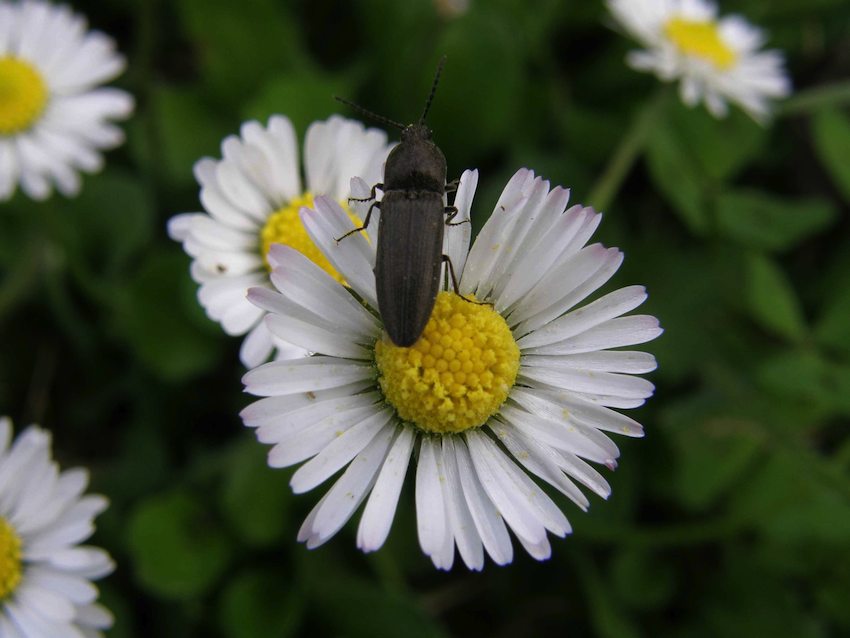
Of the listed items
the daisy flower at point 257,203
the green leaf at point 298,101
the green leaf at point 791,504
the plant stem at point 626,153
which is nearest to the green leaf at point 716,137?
the plant stem at point 626,153

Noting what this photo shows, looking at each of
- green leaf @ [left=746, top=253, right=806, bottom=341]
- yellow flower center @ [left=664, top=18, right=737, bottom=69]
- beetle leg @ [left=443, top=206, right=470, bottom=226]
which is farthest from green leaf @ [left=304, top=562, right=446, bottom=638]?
yellow flower center @ [left=664, top=18, right=737, bottom=69]

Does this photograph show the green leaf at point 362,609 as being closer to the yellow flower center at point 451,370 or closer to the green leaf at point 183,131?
the yellow flower center at point 451,370

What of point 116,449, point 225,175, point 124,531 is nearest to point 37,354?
point 116,449

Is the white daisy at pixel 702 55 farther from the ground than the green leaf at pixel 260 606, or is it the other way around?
the white daisy at pixel 702 55

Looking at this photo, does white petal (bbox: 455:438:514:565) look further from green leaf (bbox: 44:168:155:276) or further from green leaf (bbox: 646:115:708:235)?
green leaf (bbox: 44:168:155:276)

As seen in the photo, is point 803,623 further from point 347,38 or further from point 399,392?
point 347,38

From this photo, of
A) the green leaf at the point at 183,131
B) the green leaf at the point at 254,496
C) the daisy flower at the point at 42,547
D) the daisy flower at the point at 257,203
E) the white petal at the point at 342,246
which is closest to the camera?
the white petal at the point at 342,246

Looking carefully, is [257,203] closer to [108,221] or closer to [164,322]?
[164,322]
